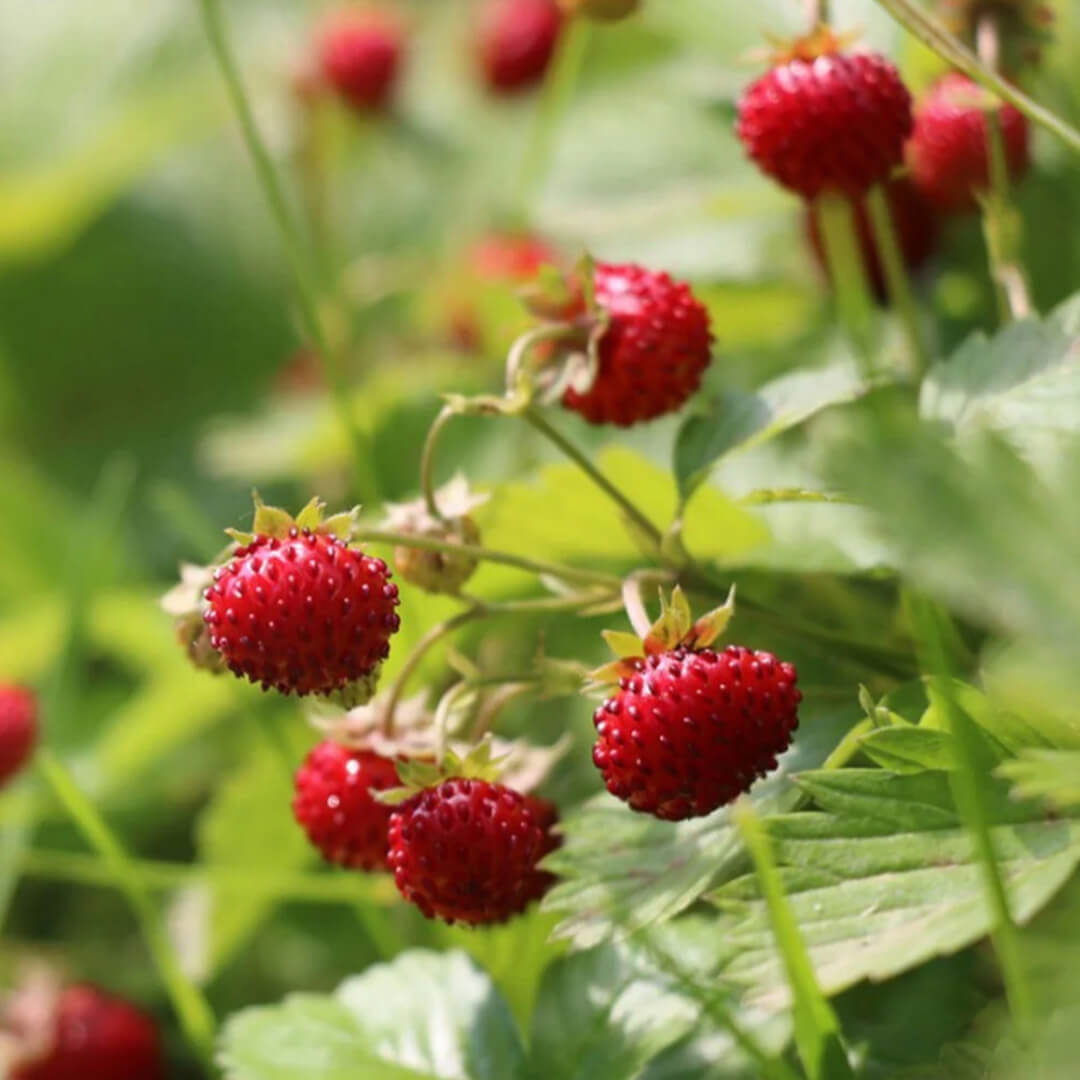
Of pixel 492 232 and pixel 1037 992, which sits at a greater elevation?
pixel 1037 992

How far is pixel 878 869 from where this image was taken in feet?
2.51

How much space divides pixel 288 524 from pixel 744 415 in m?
0.28

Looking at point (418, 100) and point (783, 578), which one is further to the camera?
point (418, 100)

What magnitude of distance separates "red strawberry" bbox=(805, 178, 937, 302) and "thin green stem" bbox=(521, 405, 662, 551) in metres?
0.55

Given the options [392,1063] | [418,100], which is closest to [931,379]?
[392,1063]

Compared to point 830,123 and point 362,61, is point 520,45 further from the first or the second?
point 830,123

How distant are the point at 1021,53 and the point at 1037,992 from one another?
0.72m

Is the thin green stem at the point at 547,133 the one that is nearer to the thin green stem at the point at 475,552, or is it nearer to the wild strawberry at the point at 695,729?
the thin green stem at the point at 475,552

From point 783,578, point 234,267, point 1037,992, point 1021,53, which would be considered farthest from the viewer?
point 234,267

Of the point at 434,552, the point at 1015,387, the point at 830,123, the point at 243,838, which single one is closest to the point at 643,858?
the point at 434,552

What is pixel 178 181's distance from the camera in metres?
3.10

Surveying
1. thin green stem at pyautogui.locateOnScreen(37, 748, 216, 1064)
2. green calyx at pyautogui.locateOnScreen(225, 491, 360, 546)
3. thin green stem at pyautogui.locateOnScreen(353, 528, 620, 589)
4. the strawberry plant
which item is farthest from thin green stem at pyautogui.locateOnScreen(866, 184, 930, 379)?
thin green stem at pyautogui.locateOnScreen(37, 748, 216, 1064)

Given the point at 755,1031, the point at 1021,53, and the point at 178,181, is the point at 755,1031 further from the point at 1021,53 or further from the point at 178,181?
the point at 178,181

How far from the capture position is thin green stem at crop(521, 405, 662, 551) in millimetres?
936
